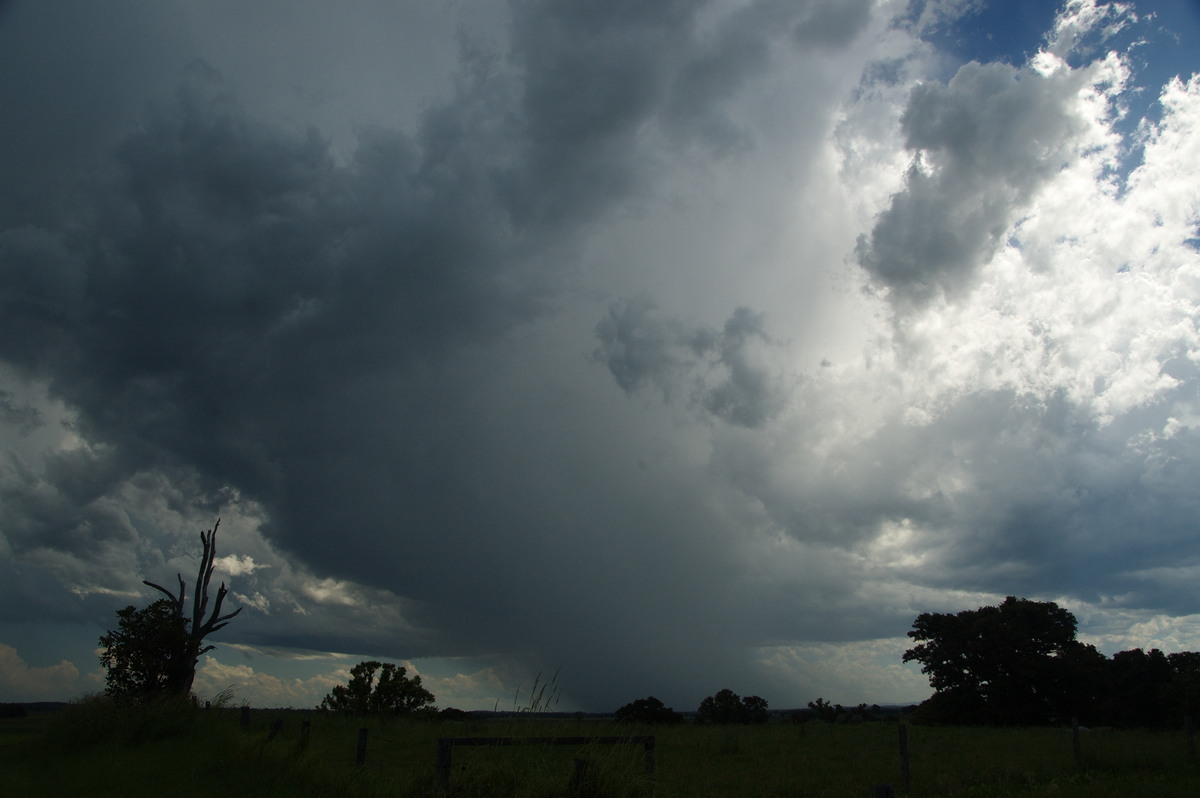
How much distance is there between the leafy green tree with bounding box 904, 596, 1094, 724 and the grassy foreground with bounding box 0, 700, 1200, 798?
2606 cm

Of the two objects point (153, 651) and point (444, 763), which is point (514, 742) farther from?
point (153, 651)

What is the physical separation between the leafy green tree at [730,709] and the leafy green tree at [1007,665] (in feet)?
58.0

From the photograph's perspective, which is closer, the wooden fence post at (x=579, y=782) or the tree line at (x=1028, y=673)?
the wooden fence post at (x=579, y=782)

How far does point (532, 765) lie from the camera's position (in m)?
10.9

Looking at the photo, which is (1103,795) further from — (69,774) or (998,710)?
(998,710)

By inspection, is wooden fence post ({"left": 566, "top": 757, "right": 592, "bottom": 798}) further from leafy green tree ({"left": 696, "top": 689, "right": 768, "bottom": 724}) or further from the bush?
the bush

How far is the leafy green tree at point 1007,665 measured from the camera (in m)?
50.7

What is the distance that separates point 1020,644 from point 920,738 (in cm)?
2762

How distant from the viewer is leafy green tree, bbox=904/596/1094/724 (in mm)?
50719

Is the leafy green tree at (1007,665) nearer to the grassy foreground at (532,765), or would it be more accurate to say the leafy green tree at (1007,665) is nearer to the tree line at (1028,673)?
the tree line at (1028,673)

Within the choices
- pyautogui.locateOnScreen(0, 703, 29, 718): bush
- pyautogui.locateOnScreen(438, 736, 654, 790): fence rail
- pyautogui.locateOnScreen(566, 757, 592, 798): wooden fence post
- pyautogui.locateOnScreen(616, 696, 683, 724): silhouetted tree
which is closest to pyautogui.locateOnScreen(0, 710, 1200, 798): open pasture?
pyautogui.locateOnScreen(566, 757, 592, 798): wooden fence post

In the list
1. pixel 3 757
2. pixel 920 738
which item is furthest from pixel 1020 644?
pixel 3 757

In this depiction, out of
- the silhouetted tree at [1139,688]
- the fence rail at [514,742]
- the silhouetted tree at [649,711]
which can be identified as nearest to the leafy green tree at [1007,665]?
the silhouetted tree at [1139,688]

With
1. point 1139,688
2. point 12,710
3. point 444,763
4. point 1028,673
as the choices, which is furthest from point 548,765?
point 12,710
